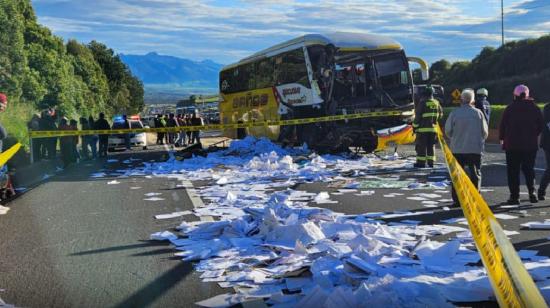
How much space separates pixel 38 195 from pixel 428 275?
8678mm

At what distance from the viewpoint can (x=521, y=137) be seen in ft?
29.0

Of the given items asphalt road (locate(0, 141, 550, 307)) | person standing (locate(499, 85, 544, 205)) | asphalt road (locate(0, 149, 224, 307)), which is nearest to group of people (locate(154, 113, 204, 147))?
asphalt road (locate(0, 141, 550, 307))

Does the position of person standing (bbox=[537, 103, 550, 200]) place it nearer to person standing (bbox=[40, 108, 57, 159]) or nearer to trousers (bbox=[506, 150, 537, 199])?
trousers (bbox=[506, 150, 537, 199])

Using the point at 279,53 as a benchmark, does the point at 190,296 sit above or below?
below

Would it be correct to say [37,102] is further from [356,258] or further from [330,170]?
[356,258]

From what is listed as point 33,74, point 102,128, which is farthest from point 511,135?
point 33,74

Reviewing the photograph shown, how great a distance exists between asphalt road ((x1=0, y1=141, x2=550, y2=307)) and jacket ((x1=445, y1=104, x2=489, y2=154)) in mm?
936

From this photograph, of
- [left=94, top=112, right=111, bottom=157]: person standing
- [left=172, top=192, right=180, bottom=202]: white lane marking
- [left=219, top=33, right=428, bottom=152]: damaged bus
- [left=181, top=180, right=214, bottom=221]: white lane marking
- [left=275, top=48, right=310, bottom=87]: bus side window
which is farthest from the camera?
[left=94, top=112, right=111, bottom=157]: person standing

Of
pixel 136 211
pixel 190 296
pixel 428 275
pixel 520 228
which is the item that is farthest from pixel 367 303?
pixel 136 211

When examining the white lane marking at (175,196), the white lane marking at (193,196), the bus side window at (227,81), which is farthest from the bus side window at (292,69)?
the white lane marking at (175,196)

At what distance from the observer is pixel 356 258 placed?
207 inches

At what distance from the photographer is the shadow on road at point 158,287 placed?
4742mm

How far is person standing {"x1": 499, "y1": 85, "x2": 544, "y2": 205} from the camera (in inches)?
347

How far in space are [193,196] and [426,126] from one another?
622cm
